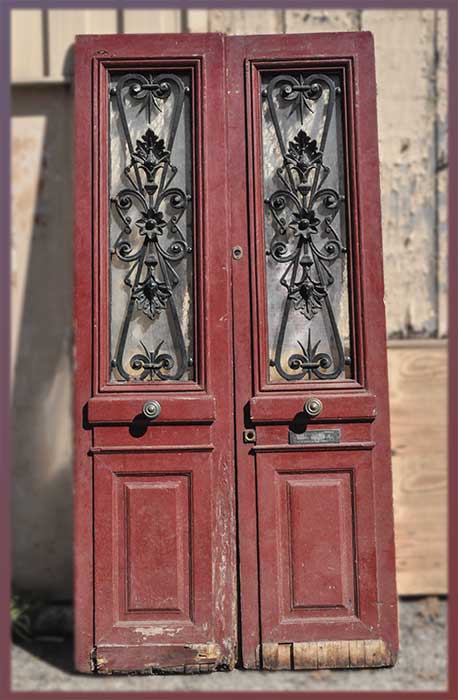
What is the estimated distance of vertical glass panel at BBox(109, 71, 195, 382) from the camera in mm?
3197

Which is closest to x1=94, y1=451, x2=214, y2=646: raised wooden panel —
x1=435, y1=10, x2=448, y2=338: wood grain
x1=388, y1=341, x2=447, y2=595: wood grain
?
x1=388, y1=341, x2=447, y2=595: wood grain

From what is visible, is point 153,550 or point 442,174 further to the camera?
point 442,174

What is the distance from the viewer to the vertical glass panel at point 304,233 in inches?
126

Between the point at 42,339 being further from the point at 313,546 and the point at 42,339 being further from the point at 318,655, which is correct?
the point at 318,655

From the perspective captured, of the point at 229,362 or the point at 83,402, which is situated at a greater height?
the point at 229,362

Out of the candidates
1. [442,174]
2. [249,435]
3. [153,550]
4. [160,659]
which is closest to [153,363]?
[249,435]

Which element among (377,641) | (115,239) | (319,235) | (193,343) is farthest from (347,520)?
(115,239)

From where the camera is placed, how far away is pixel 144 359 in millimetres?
3195

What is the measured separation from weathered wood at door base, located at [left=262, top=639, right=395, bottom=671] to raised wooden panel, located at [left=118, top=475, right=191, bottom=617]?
449mm

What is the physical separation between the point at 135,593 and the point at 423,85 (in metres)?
3.50

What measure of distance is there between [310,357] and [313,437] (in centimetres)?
37

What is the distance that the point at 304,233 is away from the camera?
10.5ft

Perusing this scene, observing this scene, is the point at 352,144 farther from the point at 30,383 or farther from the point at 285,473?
the point at 30,383

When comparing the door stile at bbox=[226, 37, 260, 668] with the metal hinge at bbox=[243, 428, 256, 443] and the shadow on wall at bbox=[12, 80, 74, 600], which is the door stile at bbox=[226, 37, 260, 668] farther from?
the shadow on wall at bbox=[12, 80, 74, 600]
